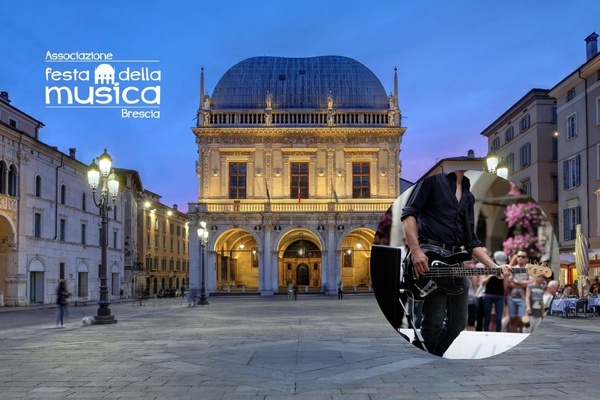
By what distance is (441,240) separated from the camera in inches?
158

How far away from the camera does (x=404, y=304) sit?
3.95m

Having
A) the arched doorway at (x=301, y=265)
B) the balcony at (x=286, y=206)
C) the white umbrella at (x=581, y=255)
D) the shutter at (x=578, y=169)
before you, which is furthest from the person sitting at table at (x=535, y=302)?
the arched doorway at (x=301, y=265)

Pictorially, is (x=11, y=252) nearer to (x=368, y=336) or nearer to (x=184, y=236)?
(x=368, y=336)

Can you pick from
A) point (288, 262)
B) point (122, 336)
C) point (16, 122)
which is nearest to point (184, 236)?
point (288, 262)

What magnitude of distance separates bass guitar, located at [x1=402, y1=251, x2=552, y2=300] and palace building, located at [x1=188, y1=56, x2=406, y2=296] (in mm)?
57978

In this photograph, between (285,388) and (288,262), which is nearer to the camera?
(285,388)

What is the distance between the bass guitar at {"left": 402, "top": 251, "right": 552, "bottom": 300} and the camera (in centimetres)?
390

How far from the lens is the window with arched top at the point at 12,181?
44.1 metres

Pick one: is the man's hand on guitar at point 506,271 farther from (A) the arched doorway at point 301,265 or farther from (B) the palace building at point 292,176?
(A) the arched doorway at point 301,265

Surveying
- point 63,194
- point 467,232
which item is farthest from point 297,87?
point 467,232

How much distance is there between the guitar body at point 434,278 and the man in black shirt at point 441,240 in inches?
1.0

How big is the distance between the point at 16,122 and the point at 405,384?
1871 inches

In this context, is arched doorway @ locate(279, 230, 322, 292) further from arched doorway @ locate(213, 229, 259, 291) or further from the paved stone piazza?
the paved stone piazza

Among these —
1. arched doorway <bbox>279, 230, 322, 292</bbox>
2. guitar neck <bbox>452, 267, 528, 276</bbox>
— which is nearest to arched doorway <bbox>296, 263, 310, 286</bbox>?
arched doorway <bbox>279, 230, 322, 292</bbox>
